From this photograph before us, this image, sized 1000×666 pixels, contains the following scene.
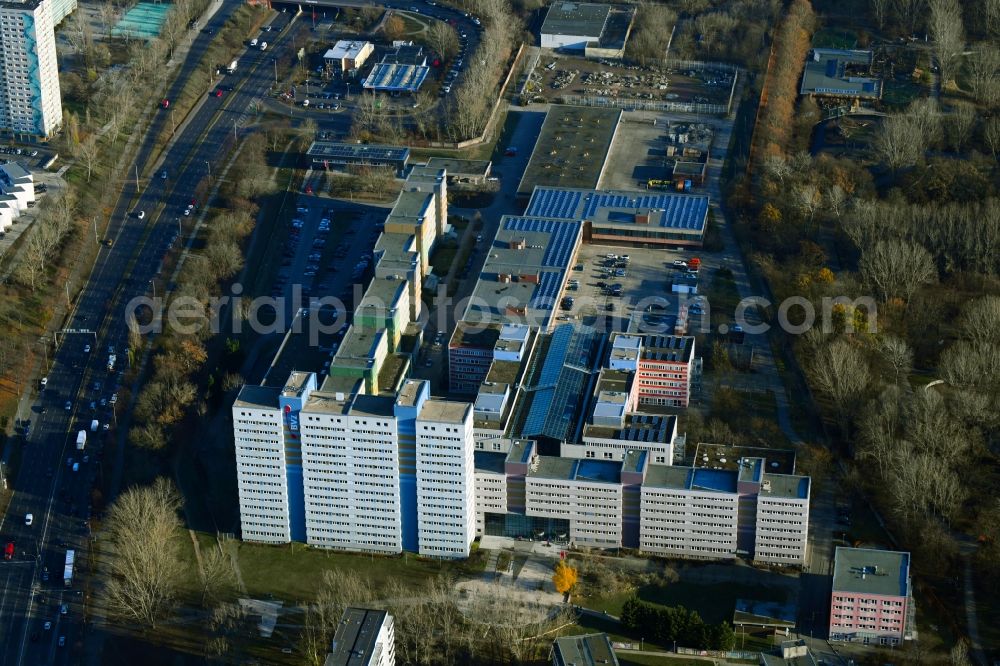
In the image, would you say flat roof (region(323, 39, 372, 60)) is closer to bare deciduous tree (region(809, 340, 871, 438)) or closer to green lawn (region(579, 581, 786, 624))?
bare deciduous tree (region(809, 340, 871, 438))

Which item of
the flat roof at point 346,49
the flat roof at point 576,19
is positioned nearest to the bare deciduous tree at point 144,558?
the flat roof at point 346,49

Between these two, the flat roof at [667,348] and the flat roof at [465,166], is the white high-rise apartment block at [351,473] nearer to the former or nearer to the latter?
the flat roof at [667,348]

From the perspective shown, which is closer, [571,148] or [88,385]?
[88,385]

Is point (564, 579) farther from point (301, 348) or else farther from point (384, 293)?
point (301, 348)

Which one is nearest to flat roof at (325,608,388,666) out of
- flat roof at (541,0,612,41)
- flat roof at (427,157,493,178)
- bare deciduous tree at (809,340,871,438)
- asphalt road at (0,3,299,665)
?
asphalt road at (0,3,299,665)

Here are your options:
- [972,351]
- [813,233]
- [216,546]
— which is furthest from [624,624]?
[813,233]

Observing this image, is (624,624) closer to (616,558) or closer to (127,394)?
(616,558)

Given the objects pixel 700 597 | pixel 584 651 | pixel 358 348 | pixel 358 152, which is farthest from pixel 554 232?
pixel 584 651
